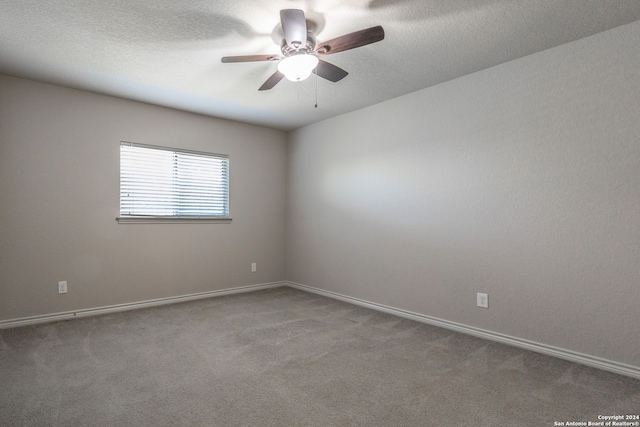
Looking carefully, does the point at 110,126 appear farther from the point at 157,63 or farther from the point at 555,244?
the point at 555,244

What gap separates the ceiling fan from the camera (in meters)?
1.95

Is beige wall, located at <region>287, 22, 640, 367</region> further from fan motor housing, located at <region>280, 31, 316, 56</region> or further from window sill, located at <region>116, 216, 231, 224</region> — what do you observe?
window sill, located at <region>116, 216, 231, 224</region>

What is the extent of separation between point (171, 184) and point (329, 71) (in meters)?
2.61

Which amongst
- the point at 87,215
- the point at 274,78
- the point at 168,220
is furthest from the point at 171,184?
the point at 274,78

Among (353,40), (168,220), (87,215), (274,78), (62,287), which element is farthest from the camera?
(168,220)

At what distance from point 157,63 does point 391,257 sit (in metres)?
2.91

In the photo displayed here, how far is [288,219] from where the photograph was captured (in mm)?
5219

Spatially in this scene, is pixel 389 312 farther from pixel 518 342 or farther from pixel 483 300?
pixel 518 342

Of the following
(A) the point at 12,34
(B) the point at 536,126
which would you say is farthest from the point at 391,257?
(A) the point at 12,34

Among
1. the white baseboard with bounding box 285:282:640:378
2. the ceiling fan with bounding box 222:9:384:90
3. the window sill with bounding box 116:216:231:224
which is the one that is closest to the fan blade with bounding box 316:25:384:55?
the ceiling fan with bounding box 222:9:384:90

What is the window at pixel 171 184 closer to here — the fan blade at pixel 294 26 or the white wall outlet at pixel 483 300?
the fan blade at pixel 294 26

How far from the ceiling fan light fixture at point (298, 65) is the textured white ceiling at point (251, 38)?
30 cm

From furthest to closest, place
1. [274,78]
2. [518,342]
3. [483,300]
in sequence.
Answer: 1. [483,300]
2. [518,342]
3. [274,78]

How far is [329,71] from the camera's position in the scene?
2.50 m
